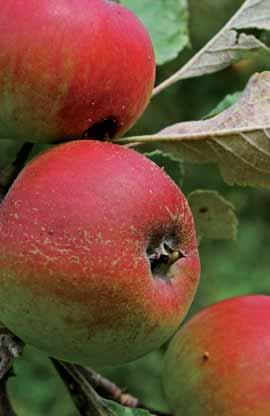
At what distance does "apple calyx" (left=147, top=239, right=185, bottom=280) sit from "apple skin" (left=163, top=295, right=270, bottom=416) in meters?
0.26

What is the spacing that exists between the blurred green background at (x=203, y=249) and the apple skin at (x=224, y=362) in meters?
1.18

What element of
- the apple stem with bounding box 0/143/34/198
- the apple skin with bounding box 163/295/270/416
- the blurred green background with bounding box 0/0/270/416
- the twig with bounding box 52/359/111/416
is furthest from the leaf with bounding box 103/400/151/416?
the blurred green background with bounding box 0/0/270/416

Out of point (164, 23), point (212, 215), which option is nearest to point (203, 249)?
point (164, 23)

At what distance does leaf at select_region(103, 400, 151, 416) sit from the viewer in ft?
4.25

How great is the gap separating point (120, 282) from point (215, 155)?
342 millimetres

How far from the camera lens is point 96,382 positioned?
1446mm

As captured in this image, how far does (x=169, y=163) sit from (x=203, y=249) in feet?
7.31

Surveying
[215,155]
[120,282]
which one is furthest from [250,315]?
[120,282]

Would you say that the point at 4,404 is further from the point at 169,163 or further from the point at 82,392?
the point at 169,163

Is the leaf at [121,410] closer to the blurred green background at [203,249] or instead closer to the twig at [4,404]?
the twig at [4,404]

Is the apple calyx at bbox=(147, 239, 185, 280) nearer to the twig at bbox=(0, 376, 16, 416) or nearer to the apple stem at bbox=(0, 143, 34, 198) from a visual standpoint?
the apple stem at bbox=(0, 143, 34, 198)

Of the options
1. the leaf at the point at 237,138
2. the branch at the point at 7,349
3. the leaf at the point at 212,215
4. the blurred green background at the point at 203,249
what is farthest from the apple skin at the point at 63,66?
the blurred green background at the point at 203,249

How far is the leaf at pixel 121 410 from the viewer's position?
130cm

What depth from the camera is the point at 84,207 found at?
1090mm
